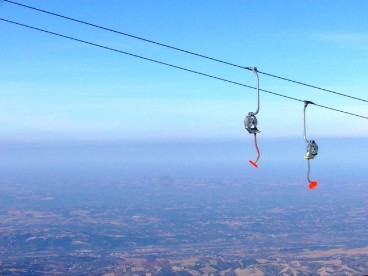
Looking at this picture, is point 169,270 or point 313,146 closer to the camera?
point 313,146

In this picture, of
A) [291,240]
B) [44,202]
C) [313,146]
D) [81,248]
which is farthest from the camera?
[44,202]

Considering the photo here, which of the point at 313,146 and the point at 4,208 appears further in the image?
the point at 4,208

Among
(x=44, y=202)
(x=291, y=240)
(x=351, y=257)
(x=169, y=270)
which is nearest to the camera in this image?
(x=169, y=270)

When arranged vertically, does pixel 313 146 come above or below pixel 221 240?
above

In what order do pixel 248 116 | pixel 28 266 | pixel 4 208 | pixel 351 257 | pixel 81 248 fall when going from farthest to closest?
pixel 4 208 → pixel 81 248 → pixel 351 257 → pixel 28 266 → pixel 248 116

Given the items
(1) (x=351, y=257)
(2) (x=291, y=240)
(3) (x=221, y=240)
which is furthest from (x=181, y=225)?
(1) (x=351, y=257)

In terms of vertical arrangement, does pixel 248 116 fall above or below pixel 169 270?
above

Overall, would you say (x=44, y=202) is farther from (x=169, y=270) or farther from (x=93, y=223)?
(x=169, y=270)

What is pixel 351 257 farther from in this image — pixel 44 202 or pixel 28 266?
pixel 44 202

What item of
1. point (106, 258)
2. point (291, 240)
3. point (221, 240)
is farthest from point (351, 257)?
point (106, 258)
